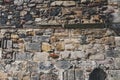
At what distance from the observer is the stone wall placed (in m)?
5.47

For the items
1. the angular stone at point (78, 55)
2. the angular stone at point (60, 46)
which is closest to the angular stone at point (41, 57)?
the angular stone at point (60, 46)

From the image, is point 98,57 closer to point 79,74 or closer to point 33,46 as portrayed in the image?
point 79,74

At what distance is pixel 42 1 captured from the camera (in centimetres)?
586

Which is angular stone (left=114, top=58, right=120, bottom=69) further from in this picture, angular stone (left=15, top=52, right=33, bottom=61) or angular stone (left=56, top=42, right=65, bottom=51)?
angular stone (left=15, top=52, right=33, bottom=61)

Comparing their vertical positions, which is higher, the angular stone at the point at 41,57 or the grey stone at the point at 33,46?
the grey stone at the point at 33,46

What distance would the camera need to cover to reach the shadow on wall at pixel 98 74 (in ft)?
17.9

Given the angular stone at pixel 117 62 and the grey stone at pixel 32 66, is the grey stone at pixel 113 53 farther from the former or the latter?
the grey stone at pixel 32 66

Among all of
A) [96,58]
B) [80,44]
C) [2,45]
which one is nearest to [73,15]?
[80,44]

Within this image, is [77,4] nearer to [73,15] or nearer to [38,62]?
[73,15]

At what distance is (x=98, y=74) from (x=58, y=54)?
82 cm

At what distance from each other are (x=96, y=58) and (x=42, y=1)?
5.00ft

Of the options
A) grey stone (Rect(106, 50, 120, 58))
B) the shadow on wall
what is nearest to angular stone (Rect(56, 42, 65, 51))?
the shadow on wall

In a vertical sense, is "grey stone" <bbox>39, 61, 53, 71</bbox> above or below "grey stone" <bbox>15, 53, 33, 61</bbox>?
below

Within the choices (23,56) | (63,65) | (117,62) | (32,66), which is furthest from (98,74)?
(23,56)
